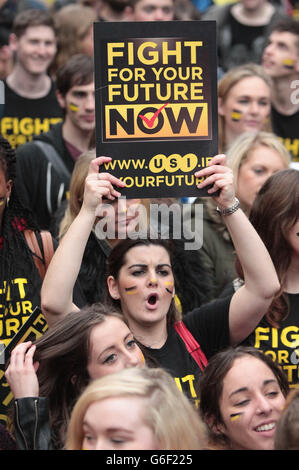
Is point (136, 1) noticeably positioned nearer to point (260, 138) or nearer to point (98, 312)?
point (260, 138)

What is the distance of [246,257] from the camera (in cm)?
446

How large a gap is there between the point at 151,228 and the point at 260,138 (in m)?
1.18

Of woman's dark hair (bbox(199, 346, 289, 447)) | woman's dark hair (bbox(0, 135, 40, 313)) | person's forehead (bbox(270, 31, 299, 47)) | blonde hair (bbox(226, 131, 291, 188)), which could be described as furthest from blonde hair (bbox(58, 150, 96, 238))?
person's forehead (bbox(270, 31, 299, 47))

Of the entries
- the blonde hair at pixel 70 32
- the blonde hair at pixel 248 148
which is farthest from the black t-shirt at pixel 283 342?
the blonde hair at pixel 70 32

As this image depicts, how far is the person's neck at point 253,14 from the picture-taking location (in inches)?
355

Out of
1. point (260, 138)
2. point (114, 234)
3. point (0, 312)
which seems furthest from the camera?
point (260, 138)

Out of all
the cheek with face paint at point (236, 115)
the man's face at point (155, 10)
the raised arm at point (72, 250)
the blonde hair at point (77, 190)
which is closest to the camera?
the raised arm at point (72, 250)

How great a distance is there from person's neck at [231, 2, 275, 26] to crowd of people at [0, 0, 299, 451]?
2.99 meters

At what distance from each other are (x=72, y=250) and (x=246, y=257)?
2.28 ft

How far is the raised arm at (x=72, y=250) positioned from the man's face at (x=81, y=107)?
8.02 feet

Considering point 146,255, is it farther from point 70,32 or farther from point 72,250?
point 70,32

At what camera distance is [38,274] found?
190 inches

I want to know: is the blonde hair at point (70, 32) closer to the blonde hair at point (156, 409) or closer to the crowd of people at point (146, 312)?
the crowd of people at point (146, 312)
